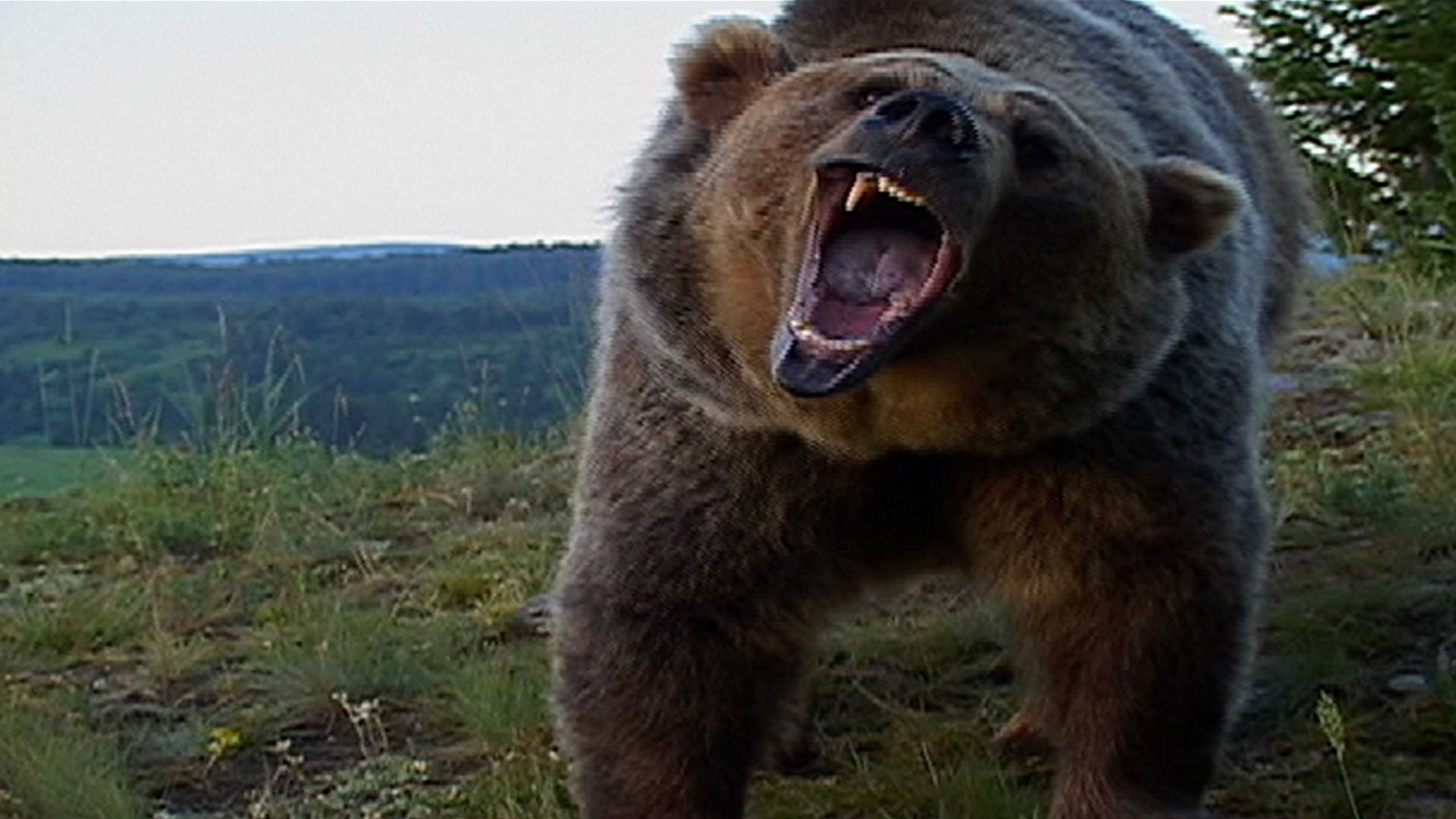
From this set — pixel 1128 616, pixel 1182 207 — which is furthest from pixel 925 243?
pixel 1128 616

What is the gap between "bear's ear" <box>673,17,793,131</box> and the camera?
120 inches

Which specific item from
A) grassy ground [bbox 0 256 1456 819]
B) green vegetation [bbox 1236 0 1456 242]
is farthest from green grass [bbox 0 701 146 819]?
green vegetation [bbox 1236 0 1456 242]

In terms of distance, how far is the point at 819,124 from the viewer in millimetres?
2764

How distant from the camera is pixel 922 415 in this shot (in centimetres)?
282

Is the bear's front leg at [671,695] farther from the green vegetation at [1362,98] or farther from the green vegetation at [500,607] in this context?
the green vegetation at [1362,98]

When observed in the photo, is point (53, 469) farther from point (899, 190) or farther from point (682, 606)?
point (899, 190)

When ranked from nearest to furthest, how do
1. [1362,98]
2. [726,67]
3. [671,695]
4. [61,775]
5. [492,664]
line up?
[726,67]
[671,695]
[61,775]
[492,664]
[1362,98]

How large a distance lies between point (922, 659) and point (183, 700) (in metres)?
1.58

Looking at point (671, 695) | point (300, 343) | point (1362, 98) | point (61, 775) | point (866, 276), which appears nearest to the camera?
point (866, 276)

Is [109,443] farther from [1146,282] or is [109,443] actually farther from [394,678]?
[1146,282]

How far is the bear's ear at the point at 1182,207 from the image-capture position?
2939mm

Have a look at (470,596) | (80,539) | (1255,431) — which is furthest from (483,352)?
(1255,431)

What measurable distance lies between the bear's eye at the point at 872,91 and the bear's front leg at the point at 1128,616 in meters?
0.60

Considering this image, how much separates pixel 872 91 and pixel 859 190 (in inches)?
8.9
